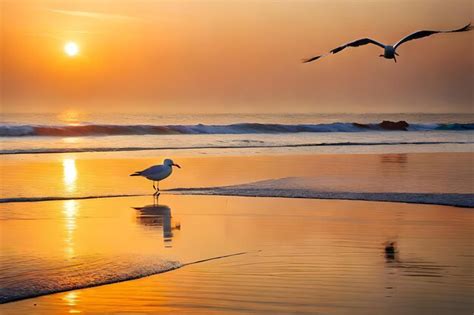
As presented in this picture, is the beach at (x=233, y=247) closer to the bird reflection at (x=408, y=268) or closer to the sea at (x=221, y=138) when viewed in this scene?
the bird reflection at (x=408, y=268)

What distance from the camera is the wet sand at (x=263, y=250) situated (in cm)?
681

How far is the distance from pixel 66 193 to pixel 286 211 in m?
4.25

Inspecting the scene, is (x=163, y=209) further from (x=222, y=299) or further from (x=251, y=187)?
(x=222, y=299)

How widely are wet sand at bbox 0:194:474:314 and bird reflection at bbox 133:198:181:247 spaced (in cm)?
2

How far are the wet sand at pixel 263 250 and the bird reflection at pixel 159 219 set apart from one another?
0.05ft

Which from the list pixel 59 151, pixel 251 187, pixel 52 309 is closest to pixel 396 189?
pixel 251 187

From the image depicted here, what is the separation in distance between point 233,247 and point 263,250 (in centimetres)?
35

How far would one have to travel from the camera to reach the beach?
6930 mm

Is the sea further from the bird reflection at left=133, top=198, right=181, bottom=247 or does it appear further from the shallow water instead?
the bird reflection at left=133, top=198, right=181, bottom=247

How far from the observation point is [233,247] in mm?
9180

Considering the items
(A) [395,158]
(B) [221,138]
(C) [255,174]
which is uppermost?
(B) [221,138]

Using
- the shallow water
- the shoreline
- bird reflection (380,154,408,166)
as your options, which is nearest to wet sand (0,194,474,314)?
the shoreline

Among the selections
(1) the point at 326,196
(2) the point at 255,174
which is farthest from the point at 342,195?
(2) the point at 255,174

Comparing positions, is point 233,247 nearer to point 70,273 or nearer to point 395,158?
point 70,273
